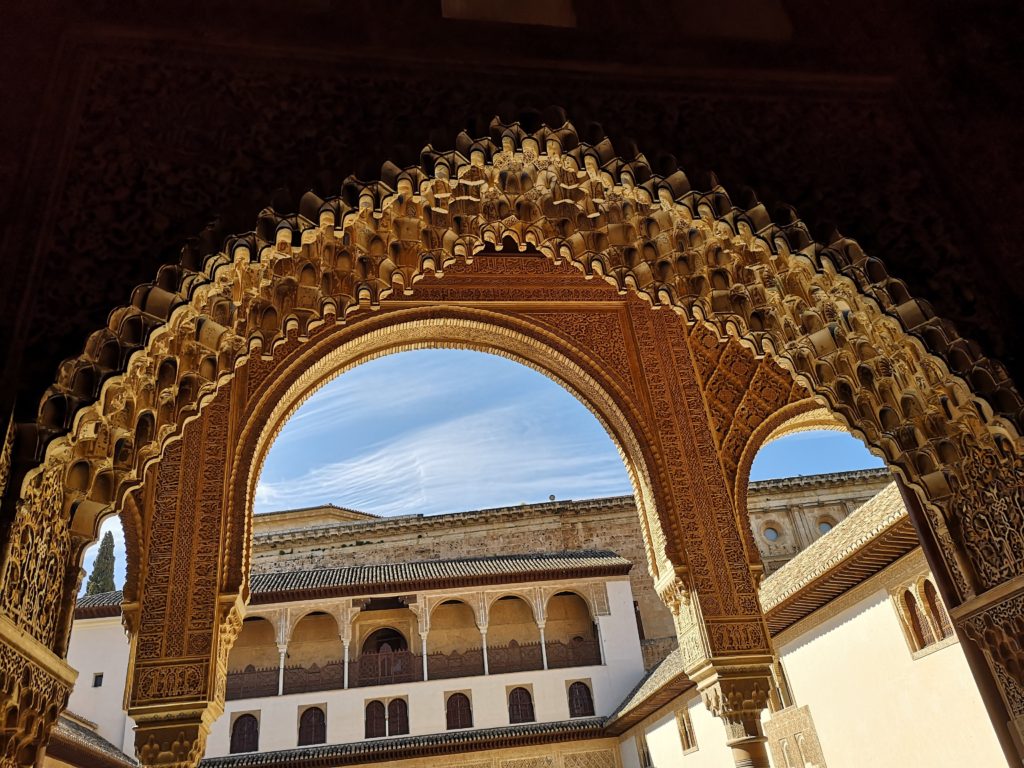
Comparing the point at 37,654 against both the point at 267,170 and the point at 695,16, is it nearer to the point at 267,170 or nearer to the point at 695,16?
the point at 267,170

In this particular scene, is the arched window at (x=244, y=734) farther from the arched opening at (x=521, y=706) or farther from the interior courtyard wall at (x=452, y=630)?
the arched opening at (x=521, y=706)

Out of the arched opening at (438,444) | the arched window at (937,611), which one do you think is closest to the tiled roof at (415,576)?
the arched opening at (438,444)

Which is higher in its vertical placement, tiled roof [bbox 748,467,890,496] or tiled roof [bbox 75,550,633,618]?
tiled roof [bbox 748,467,890,496]

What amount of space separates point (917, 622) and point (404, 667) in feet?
42.7

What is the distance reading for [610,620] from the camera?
19078 millimetres

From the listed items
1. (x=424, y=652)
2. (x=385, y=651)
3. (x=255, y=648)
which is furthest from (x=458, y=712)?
(x=255, y=648)

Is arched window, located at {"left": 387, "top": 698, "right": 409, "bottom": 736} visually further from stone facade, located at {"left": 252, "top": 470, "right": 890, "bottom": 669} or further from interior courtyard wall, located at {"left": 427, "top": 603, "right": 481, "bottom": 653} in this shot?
stone facade, located at {"left": 252, "top": 470, "right": 890, "bottom": 669}

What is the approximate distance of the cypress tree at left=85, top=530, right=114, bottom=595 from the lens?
77.8 feet

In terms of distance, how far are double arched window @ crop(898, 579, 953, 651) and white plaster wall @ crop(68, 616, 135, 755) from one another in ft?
51.5

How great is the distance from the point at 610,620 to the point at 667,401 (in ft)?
45.7

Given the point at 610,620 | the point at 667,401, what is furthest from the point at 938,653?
the point at 610,620

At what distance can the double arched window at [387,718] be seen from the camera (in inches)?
674

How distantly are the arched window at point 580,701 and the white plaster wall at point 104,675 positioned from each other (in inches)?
381

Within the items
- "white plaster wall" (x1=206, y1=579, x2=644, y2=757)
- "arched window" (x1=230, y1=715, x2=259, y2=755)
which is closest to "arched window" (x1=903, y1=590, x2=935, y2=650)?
"white plaster wall" (x1=206, y1=579, x2=644, y2=757)
